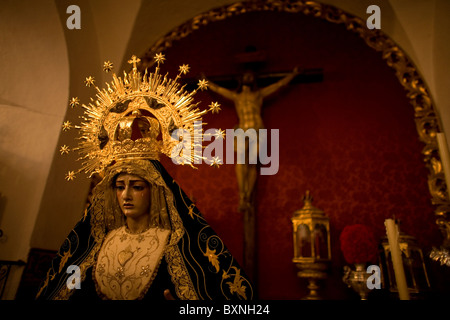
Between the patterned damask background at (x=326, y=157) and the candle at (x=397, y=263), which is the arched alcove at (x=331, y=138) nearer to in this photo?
the patterned damask background at (x=326, y=157)

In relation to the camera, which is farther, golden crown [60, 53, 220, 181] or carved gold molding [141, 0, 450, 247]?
carved gold molding [141, 0, 450, 247]

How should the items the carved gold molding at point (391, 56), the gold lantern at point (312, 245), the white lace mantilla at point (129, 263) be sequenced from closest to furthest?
the white lace mantilla at point (129, 263), the gold lantern at point (312, 245), the carved gold molding at point (391, 56)

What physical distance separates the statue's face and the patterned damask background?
4.43 feet

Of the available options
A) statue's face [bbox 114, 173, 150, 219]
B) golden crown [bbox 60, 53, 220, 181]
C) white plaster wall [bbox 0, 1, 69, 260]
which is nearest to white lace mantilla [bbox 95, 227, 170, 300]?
statue's face [bbox 114, 173, 150, 219]

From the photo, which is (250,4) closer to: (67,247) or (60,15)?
(60,15)

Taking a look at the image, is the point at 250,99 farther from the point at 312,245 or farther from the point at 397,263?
the point at 397,263

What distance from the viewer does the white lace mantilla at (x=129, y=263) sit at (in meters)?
1.65

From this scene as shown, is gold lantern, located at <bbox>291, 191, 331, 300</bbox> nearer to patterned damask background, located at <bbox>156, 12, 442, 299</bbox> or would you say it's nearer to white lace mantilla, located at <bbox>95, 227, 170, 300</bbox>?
patterned damask background, located at <bbox>156, 12, 442, 299</bbox>

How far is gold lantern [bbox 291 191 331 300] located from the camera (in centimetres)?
251

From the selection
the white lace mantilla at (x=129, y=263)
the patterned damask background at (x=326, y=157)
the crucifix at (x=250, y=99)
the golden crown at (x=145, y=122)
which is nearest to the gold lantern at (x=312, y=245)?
the patterned damask background at (x=326, y=157)

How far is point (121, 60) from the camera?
359cm

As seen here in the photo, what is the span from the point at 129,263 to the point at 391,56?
2972 mm

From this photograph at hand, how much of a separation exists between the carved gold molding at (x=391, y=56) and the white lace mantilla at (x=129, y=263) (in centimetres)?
210

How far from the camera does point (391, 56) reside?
330 centimetres
